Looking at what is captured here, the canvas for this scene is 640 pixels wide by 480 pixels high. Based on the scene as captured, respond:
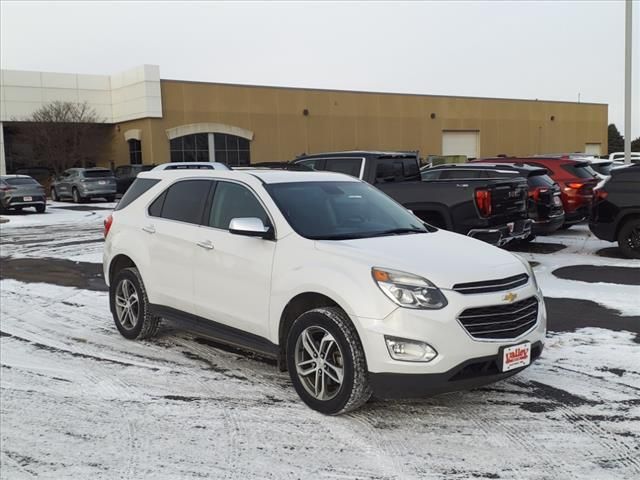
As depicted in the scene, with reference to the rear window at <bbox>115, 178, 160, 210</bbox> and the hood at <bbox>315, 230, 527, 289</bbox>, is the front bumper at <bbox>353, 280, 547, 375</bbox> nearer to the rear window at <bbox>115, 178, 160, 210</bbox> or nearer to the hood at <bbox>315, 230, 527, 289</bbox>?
the hood at <bbox>315, 230, 527, 289</bbox>

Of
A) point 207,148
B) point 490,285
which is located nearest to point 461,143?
point 207,148

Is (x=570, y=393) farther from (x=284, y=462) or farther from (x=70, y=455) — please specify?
(x=70, y=455)

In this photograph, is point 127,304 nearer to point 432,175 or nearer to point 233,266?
point 233,266

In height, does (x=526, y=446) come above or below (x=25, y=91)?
below

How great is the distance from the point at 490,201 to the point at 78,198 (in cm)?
2678

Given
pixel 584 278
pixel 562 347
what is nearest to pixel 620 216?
pixel 584 278

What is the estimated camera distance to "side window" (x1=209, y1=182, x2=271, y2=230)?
17.9 ft

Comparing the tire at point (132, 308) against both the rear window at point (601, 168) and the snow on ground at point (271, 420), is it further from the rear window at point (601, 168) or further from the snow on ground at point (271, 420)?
the rear window at point (601, 168)

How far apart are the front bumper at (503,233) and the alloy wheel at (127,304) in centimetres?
445

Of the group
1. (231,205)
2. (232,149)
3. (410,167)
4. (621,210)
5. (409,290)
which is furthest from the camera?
(232,149)

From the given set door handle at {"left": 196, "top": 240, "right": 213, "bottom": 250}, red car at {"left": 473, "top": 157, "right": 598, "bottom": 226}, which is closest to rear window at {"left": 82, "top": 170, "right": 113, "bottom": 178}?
red car at {"left": 473, "top": 157, "right": 598, "bottom": 226}

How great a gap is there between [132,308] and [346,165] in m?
5.33

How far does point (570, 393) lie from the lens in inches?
196

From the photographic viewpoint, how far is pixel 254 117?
44750 mm
